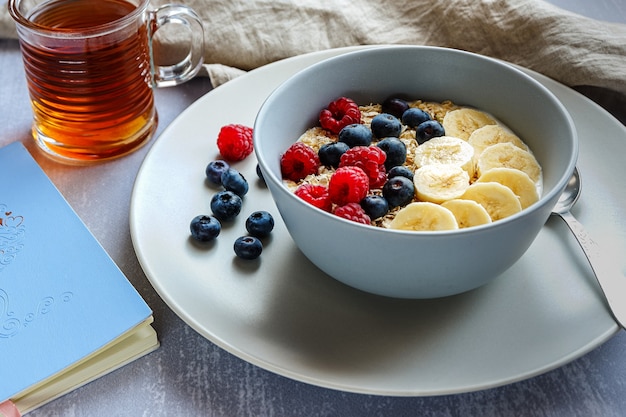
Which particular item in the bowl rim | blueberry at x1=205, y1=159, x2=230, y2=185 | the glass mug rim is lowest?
blueberry at x1=205, y1=159, x2=230, y2=185

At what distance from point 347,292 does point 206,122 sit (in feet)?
1.68

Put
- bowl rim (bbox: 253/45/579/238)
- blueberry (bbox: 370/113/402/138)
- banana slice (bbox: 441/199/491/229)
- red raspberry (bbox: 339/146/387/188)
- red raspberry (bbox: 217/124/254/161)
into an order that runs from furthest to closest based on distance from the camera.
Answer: red raspberry (bbox: 217/124/254/161), blueberry (bbox: 370/113/402/138), red raspberry (bbox: 339/146/387/188), banana slice (bbox: 441/199/491/229), bowl rim (bbox: 253/45/579/238)

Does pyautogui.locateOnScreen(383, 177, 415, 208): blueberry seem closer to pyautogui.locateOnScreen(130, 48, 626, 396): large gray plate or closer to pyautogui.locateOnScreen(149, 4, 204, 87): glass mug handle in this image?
pyautogui.locateOnScreen(130, 48, 626, 396): large gray plate

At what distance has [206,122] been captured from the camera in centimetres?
140

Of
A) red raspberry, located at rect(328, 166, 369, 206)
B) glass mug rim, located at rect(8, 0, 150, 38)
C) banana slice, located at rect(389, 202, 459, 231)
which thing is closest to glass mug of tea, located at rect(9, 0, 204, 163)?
glass mug rim, located at rect(8, 0, 150, 38)

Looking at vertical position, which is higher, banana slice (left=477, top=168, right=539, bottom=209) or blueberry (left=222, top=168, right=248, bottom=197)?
banana slice (left=477, top=168, right=539, bottom=209)

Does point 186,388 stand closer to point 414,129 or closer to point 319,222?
point 319,222

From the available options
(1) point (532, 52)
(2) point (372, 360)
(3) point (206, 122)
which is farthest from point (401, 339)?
(1) point (532, 52)

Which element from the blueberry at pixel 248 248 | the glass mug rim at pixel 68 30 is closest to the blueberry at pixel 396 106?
the blueberry at pixel 248 248

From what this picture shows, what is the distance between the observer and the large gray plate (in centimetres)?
93

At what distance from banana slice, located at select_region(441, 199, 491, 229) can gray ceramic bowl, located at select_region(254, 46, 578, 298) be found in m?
0.06

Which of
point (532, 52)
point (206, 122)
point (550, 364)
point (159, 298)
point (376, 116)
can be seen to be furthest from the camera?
point (532, 52)

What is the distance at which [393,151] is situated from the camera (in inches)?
45.3

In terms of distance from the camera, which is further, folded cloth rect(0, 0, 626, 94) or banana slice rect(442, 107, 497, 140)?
folded cloth rect(0, 0, 626, 94)
